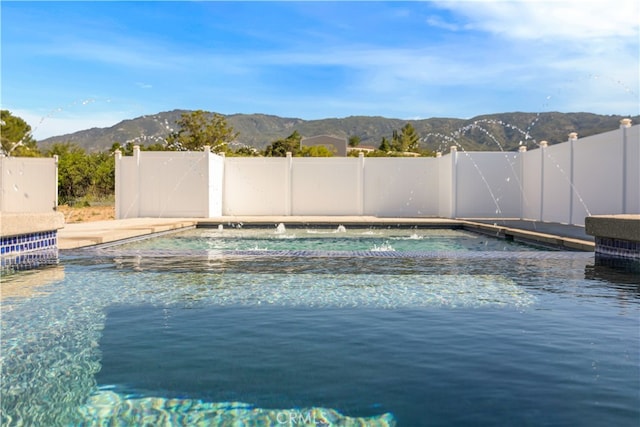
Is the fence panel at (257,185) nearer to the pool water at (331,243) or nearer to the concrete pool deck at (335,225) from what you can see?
the concrete pool deck at (335,225)

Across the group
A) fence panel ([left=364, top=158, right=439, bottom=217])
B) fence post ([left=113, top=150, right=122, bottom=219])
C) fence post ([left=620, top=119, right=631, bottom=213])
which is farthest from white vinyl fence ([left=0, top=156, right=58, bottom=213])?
fence post ([left=620, top=119, right=631, bottom=213])

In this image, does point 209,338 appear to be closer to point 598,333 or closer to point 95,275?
point 598,333

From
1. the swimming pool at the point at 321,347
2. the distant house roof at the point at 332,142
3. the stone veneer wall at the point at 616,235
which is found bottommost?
the swimming pool at the point at 321,347

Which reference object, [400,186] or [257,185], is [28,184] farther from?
[400,186]

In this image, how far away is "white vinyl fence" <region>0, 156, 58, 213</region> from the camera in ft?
69.2

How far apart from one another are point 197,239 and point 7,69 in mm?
7629

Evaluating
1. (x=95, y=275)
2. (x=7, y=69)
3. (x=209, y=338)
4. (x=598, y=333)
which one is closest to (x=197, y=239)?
(x=95, y=275)

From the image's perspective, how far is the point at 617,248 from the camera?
8508 mm

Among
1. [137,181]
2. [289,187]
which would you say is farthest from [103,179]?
[289,187]

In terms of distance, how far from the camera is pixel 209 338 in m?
4.07

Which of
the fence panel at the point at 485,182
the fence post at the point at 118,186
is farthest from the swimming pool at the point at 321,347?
the fence panel at the point at 485,182

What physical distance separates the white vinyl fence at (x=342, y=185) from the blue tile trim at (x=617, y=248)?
867cm

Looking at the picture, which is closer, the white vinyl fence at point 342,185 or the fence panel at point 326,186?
the white vinyl fence at point 342,185

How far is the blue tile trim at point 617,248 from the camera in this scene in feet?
26.7
